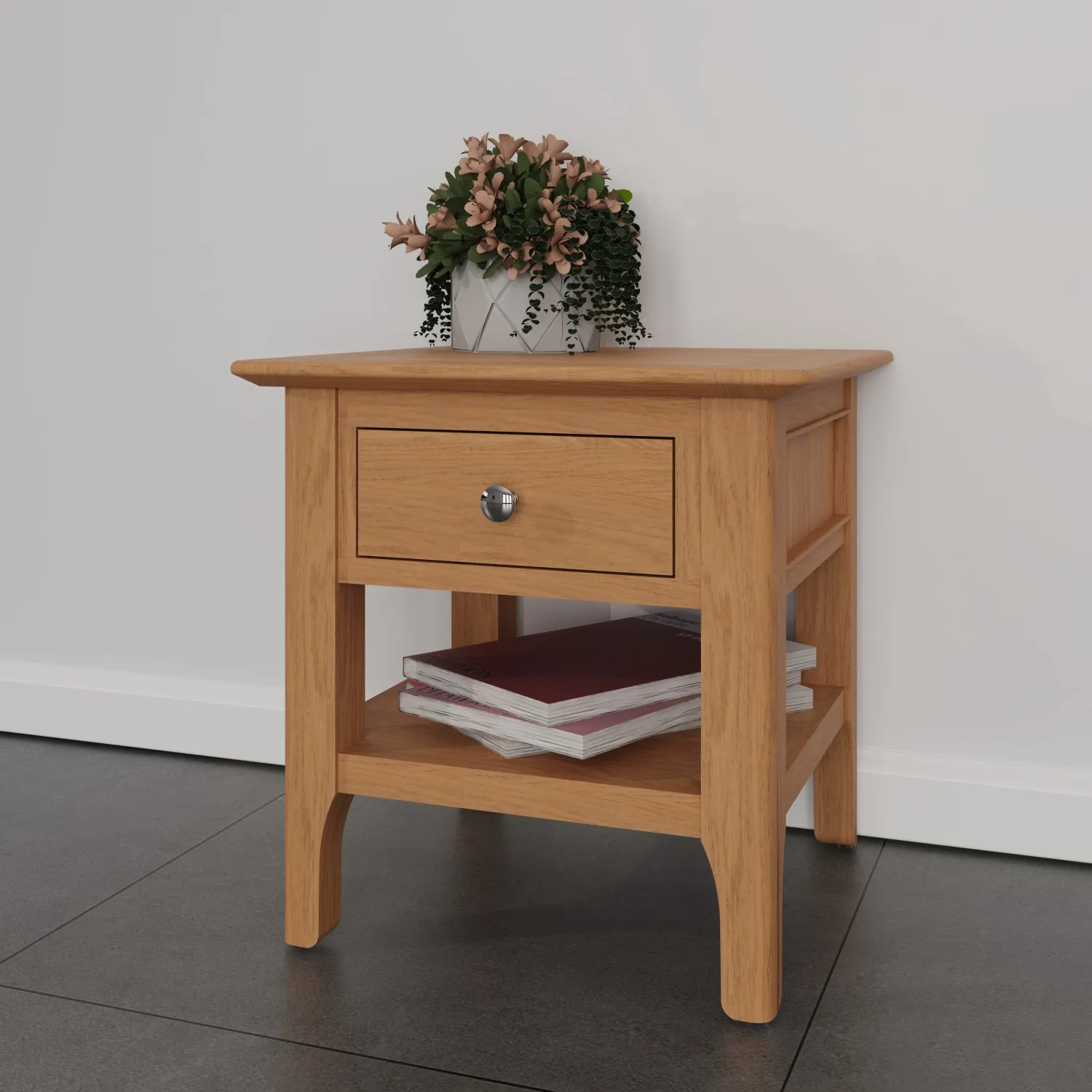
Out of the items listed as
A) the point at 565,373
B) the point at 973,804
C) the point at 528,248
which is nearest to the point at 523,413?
the point at 565,373

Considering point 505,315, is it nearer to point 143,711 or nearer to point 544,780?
point 544,780

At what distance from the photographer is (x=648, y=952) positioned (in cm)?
123

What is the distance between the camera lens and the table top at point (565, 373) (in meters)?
1.02

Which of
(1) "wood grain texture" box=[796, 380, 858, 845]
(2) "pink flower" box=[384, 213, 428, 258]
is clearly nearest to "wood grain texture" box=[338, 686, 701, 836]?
(1) "wood grain texture" box=[796, 380, 858, 845]

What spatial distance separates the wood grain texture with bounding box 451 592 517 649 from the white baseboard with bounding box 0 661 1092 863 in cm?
34

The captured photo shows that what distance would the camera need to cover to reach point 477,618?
62.1 inches

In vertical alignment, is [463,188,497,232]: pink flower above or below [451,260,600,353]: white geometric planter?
above

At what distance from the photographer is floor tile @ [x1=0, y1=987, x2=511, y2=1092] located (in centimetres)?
101

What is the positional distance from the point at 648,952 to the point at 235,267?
1063 millimetres

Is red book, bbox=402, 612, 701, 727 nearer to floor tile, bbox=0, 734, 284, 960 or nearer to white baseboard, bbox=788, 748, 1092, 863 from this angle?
white baseboard, bbox=788, 748, 1092, 863

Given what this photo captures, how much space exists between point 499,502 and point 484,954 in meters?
0.44

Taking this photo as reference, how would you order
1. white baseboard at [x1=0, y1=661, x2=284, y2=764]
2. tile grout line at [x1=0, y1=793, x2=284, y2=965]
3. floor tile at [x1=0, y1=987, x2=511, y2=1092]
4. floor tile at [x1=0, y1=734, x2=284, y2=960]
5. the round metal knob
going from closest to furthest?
floor tile at [x1=0, y1=987, x2=511, y2=1092], the round metal knob, tile grout line at [x1=0, y1=793, x2=284, y2=965], floor tile at [x1=0, y1=734, x2=284, y2=960], white baseboard at [x1=0, y1=661, x2=284, y2=764]

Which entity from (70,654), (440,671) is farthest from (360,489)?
(70,654)

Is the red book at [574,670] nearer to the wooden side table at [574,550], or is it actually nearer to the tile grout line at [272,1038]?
the wooden side table at [574,550]
